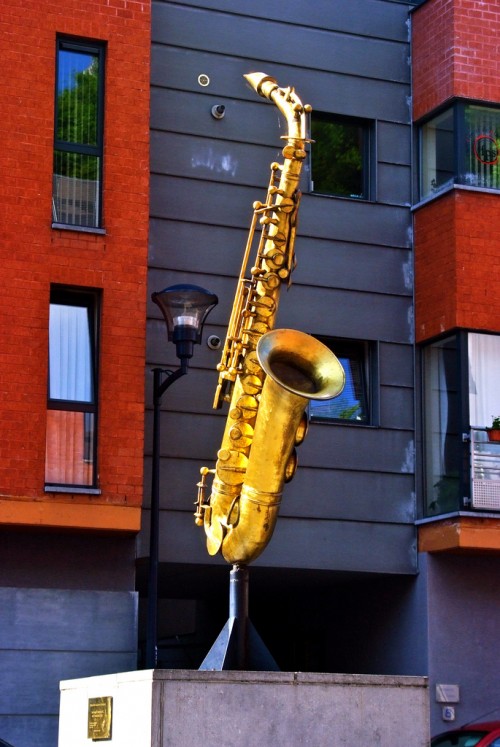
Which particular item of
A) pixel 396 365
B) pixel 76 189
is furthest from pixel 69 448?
pixel 396 365

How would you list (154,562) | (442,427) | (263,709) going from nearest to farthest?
(263,709)
(154,562)
(442,427)

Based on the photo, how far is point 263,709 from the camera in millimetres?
9719

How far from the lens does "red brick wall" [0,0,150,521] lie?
54.0 ft

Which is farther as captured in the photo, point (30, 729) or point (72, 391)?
point (72, 391)

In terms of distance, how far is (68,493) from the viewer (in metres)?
16.5

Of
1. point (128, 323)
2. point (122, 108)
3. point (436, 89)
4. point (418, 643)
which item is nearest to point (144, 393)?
point (128, 323)

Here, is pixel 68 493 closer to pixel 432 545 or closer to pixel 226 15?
pixel 432 545

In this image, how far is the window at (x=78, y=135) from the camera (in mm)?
17484

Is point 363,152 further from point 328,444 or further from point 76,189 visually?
point 76,189

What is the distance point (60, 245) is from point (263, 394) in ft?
22.8

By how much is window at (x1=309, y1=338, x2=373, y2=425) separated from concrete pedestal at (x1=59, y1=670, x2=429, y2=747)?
8.87 metres

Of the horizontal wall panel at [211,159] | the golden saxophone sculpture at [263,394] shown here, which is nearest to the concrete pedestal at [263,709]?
the golden saxophone sculpture at [263,394]

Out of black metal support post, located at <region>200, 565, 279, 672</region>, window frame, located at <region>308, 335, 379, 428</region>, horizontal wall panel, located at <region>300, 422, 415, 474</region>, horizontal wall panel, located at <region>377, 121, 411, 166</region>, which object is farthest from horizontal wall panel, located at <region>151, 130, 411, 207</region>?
black metal support post, located at <region>200, 565, 279, 672</region>

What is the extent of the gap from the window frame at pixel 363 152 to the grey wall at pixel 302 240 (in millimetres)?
148
